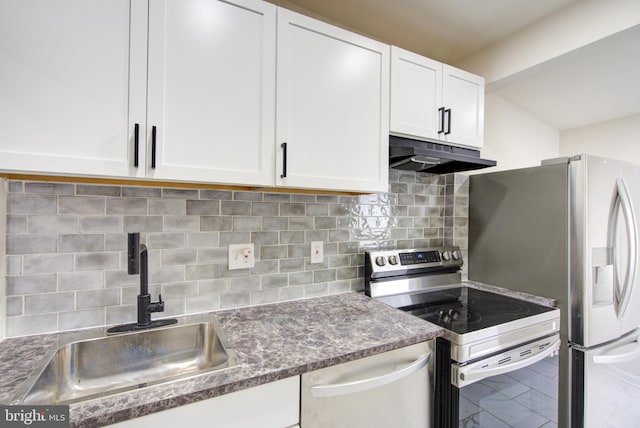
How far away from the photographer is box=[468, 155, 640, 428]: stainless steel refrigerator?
1.56 metres

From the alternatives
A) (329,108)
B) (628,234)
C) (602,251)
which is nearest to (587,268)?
(602,251)

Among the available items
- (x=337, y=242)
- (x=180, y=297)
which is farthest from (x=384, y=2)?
(x=180, y=297)

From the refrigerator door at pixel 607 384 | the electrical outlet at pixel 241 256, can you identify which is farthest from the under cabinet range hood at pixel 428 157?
the refrigerator door at pixel 607 384

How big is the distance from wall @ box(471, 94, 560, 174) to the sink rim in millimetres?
2270

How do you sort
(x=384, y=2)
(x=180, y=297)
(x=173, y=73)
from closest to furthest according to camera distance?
(x=173, y=73)
(x=180, y=297)
(x=384, y=2)

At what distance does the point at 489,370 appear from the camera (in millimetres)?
1239

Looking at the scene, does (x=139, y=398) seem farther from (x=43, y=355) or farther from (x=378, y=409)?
(x=378, y=409)

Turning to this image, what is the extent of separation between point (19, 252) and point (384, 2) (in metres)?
2.02

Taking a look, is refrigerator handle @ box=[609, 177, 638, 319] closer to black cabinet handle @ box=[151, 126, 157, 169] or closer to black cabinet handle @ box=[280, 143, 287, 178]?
black cabinet handle @ box=[280, 143, 287, 178]

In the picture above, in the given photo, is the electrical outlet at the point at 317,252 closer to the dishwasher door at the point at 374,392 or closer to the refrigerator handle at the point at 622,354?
the dishwasher door at the point at 374,392

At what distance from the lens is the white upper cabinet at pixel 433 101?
148cm

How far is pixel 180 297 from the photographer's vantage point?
1.29m

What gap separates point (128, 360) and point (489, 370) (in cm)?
146

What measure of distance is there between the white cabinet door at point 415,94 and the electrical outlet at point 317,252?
2.36 feet
